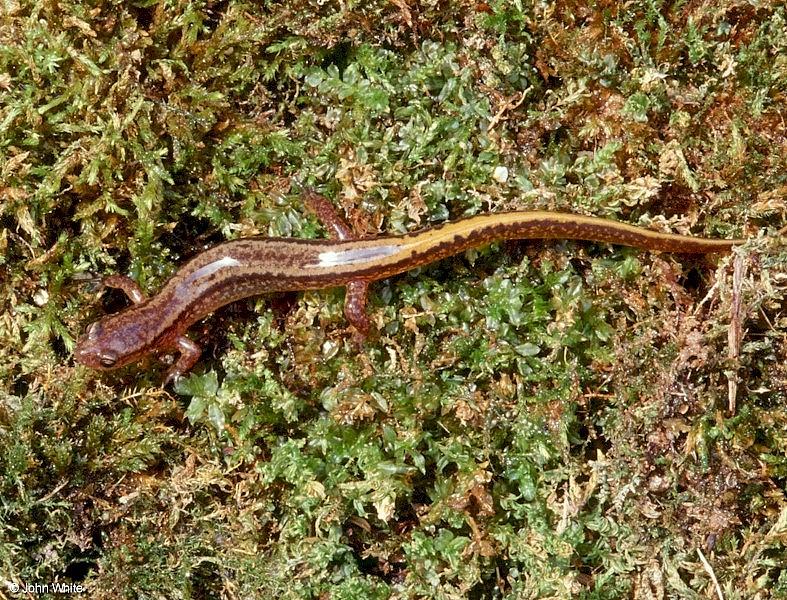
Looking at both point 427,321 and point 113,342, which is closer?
point 113,342

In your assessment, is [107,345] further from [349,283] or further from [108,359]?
[349,283]

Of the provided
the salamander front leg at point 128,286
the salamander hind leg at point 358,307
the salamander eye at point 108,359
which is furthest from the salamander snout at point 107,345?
the salamander hind leg at point 358,307

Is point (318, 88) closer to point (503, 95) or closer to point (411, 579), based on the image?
point (503, 95)

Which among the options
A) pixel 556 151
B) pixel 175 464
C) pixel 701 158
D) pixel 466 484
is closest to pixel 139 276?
pixel 175 464

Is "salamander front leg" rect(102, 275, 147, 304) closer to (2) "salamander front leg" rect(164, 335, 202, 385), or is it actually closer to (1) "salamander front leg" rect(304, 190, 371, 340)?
(2) "salamander front leg" rect(164, 335, 202, 385)

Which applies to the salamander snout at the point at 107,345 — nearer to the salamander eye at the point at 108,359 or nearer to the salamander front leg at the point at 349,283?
the salamander eye at the point at 108,359

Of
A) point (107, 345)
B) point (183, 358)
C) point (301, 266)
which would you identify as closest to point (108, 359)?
point (107, 345)

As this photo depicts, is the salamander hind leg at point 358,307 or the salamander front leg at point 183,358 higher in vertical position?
the salamander hind leg at point 358,307
